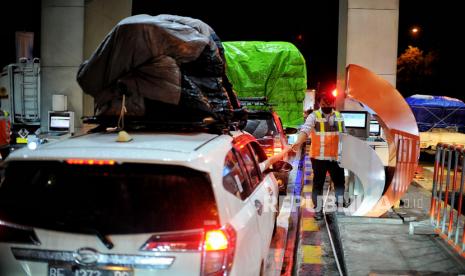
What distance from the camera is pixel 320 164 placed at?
Answer: 8008mm

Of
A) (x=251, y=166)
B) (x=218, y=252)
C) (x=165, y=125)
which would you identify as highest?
(x=165, y=125)

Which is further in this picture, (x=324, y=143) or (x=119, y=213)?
(x=324, y=143)

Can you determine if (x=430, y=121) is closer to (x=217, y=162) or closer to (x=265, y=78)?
(x=265, y=78)

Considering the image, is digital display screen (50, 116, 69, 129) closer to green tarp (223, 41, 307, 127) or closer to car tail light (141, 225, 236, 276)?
green tarp (223, 41, 307, 127)

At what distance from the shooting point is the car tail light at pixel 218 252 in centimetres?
288

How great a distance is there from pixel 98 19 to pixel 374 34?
7.67 metres

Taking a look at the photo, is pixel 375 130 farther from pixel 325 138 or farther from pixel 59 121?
pixel 59 121

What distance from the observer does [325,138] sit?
7.76 metres

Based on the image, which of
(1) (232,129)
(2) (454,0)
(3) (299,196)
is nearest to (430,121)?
(2) (454,0)

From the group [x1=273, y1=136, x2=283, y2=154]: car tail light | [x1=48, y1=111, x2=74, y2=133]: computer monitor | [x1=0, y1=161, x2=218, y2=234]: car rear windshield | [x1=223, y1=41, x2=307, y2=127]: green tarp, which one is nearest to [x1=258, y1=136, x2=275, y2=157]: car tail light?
[x1=273, y1=136, x2=283, y2=154]: car tail light

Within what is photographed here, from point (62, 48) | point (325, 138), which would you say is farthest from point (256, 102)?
point (62, 48)

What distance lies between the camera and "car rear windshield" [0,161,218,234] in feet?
9.66

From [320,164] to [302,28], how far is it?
1255 inches

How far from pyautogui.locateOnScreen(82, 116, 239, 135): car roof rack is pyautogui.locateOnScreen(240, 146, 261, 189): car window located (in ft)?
1.01
